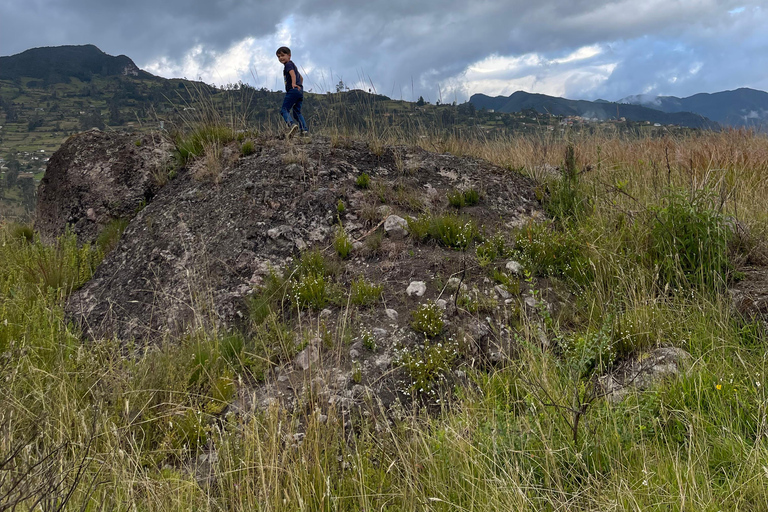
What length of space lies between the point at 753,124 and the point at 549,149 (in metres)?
4.51

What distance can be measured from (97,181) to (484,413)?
23.6 feet

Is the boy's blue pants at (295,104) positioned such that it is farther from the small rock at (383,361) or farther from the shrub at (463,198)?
the small rock at (383,361)

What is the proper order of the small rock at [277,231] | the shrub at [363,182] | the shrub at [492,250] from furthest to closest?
the shrub at [363,182] → the small rock at [277,231] → the shrub at [492,250]

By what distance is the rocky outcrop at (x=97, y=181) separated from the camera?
666 centimetres

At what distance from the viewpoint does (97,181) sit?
6.88 metres

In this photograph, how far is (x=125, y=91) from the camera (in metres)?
180

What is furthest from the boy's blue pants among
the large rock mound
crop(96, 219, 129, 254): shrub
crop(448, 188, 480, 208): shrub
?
crop(448, 188, 480, 208): shrub

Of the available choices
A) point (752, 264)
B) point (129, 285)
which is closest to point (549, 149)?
point (752, 264)

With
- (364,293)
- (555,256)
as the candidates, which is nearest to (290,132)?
(364,293)

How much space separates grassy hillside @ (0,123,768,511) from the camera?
190 centimetres

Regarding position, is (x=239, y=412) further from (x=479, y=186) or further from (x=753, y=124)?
(x=753, y=124)

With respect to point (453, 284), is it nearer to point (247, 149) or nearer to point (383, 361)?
point (383, 361)

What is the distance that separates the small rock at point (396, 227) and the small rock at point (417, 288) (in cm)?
92

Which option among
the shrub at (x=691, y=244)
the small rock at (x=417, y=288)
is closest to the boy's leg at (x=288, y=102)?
the small rock at (x=417, y=288)
